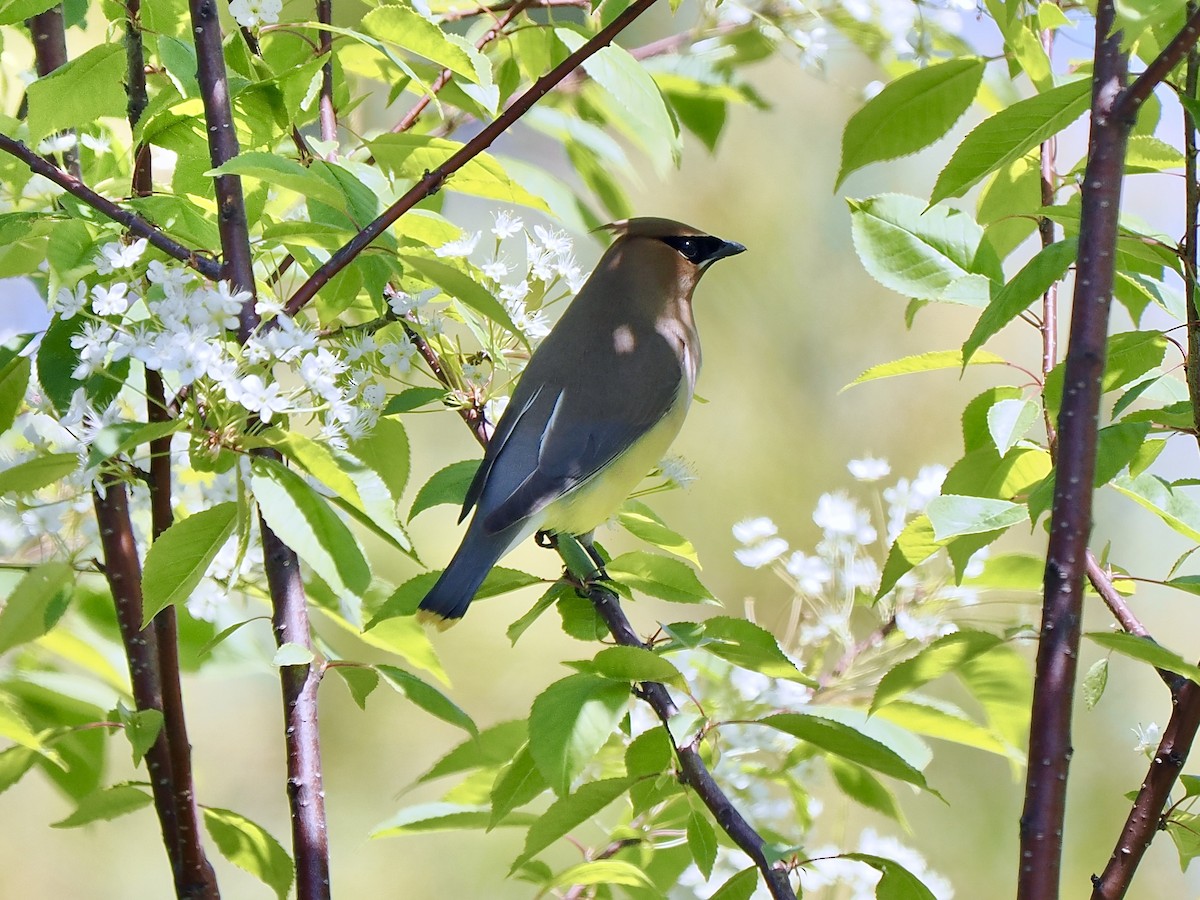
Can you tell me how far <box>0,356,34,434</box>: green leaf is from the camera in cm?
136

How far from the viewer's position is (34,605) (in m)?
1.34

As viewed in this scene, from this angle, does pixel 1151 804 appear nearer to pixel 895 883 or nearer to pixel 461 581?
pixel 895 883

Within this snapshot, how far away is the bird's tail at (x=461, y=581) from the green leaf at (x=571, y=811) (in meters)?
0.26

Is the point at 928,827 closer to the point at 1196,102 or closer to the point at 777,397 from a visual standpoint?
the point at 777,397

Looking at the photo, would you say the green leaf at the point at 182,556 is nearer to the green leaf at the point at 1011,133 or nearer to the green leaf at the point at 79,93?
the green leaf at the point at 79,93

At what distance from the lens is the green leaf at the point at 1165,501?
126 centimetres

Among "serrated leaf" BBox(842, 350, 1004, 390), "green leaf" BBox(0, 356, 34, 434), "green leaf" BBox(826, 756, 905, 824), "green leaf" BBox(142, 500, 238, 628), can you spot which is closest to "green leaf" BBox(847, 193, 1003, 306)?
"serrated leaf" BBox(842, 350, 1004, 390)

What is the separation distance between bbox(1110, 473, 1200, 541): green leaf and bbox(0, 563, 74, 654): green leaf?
41.1 inches

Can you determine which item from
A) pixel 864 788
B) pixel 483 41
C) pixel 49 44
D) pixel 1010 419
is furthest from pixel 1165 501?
pixel 49 44

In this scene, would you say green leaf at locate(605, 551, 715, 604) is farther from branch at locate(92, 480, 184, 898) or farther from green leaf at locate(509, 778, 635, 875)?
branch at locate(92, 480, 184, 898)

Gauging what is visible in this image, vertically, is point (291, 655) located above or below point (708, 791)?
above

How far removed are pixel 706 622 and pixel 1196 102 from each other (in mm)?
631

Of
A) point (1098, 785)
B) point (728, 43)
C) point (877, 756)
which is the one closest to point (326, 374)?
point (877, 756)

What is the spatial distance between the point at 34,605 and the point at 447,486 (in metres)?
0.46
